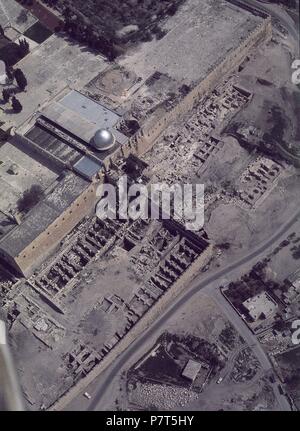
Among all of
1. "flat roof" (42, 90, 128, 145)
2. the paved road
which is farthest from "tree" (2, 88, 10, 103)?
the paved road

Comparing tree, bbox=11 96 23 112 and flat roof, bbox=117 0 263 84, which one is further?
flat roof, bbox=117 0 263 84

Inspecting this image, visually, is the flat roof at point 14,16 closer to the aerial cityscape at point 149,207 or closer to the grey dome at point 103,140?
the aerial cityscape at point 149,207

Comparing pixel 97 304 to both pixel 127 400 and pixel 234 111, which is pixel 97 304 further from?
pixel 234 111

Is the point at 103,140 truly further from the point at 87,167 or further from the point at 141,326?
the point at 141,326

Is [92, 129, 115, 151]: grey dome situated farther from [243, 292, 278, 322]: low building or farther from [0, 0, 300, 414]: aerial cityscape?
[243, 292, 278, 322]: low building

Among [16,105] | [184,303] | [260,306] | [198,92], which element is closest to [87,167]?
[16,105]

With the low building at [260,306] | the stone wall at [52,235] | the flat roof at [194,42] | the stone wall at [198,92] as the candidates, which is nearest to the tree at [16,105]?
the stone wall at [198,92]
